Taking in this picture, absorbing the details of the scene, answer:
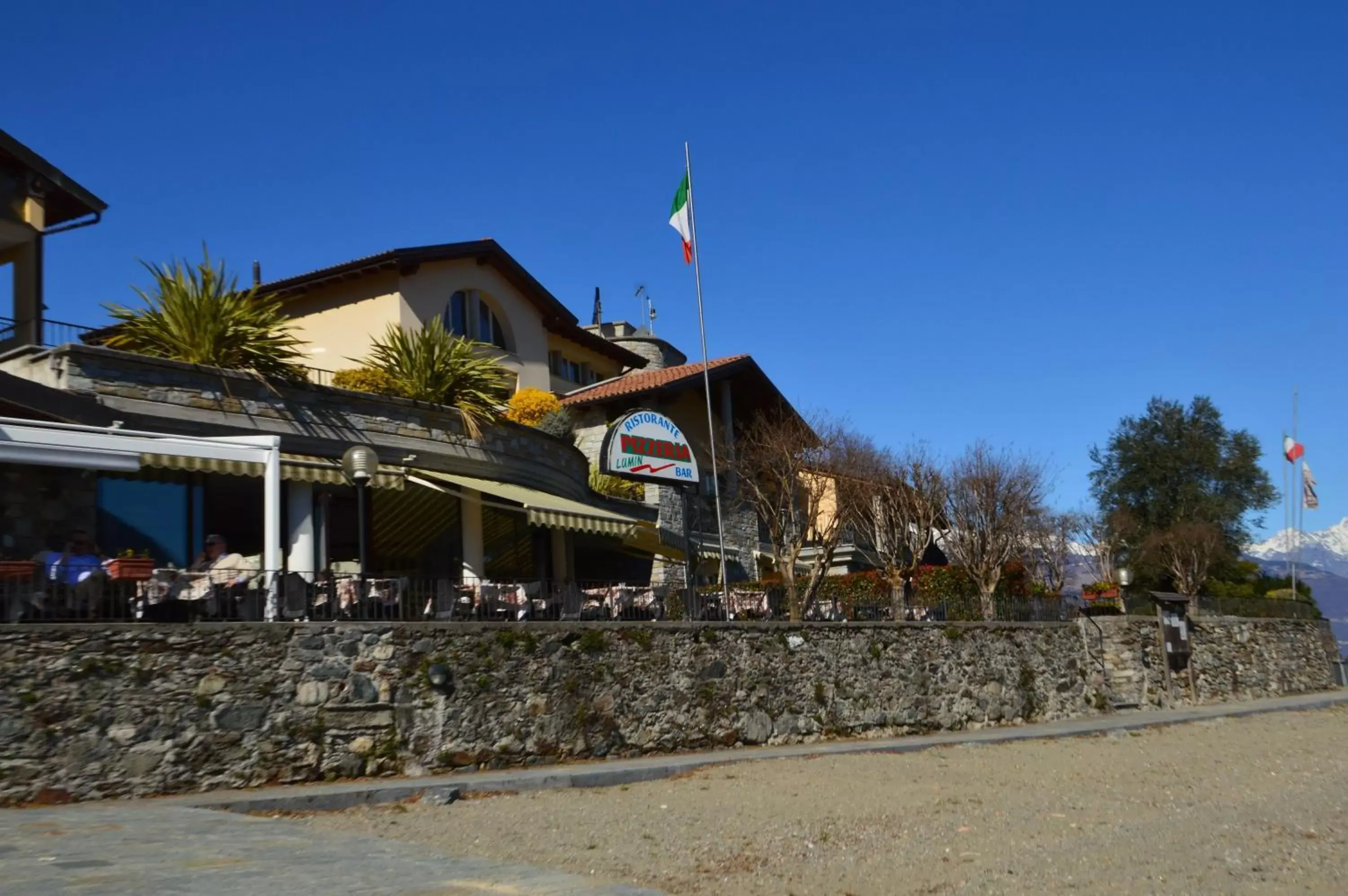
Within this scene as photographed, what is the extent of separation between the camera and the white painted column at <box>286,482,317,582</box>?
18016mm

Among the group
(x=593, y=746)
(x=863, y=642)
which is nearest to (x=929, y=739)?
(x=863, y=642)

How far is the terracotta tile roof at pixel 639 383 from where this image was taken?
112 feet

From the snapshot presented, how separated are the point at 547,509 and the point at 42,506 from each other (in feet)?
23.5

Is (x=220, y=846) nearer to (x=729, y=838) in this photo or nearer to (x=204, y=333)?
(x=729, y=838)

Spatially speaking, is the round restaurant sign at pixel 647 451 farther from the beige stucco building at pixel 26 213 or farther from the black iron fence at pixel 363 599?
the beige stucco building at pixel 26 213

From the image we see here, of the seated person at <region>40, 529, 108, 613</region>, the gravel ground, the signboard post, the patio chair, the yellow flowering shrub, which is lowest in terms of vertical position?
the gravel ground

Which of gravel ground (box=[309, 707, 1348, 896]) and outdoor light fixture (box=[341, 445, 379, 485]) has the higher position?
outdoor light fixture (box=[341, 445, 379, 485])

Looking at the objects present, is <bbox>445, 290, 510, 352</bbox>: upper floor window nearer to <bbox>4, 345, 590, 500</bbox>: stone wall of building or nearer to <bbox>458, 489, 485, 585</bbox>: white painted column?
<bbox>4, 345, 590, 500</bbox>: stone wall of building

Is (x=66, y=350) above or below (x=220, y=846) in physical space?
above

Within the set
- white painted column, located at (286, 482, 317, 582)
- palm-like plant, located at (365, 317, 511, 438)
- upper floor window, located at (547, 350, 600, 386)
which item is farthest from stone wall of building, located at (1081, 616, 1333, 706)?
white painted column, located at (286, 482, 317, 582)

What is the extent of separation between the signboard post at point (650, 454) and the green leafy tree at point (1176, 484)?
30.7 metres

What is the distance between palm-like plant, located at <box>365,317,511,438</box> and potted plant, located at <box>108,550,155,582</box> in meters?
7.84

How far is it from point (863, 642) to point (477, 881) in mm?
13740

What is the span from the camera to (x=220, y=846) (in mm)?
9688
